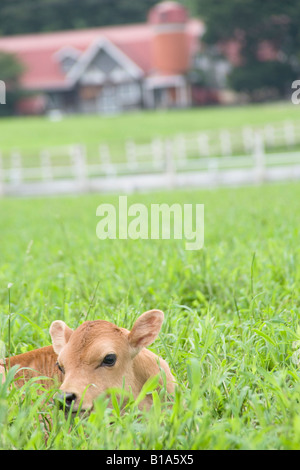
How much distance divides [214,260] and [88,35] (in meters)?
69.5

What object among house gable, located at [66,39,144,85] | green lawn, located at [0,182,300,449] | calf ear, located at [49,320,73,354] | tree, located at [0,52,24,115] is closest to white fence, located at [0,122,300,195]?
green lawn, located at [0,182,300,449]

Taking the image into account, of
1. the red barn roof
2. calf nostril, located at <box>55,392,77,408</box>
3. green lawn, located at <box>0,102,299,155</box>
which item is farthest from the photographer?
the red barn roof

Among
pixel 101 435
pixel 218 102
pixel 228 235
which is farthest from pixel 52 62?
pixel 101 435

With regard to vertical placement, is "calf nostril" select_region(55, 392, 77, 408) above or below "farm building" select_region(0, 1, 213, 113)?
below

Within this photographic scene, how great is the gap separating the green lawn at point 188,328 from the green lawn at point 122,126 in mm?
34188

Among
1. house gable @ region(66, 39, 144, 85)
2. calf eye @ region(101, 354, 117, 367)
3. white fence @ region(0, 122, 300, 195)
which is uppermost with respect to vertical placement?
house gable @ region(66, 39, 144, 85)

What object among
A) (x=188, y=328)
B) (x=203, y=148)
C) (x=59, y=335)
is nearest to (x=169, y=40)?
(x=203, y=148)

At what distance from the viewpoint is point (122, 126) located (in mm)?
47688

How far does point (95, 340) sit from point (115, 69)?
63.9 m

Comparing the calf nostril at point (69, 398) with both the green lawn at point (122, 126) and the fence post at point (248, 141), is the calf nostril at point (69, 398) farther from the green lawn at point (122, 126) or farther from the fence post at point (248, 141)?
the green lawn at point (122, 126)

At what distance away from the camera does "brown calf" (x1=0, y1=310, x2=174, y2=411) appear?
194 centimetres

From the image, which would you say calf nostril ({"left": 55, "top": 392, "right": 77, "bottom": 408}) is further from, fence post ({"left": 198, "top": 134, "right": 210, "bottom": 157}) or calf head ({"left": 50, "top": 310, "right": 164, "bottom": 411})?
fence post ({"left": 198, "top": 134, "right": 210, "bottom": 157})

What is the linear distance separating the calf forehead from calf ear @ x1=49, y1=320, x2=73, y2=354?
100 mm

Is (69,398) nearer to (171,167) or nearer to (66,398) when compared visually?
(66,398)
